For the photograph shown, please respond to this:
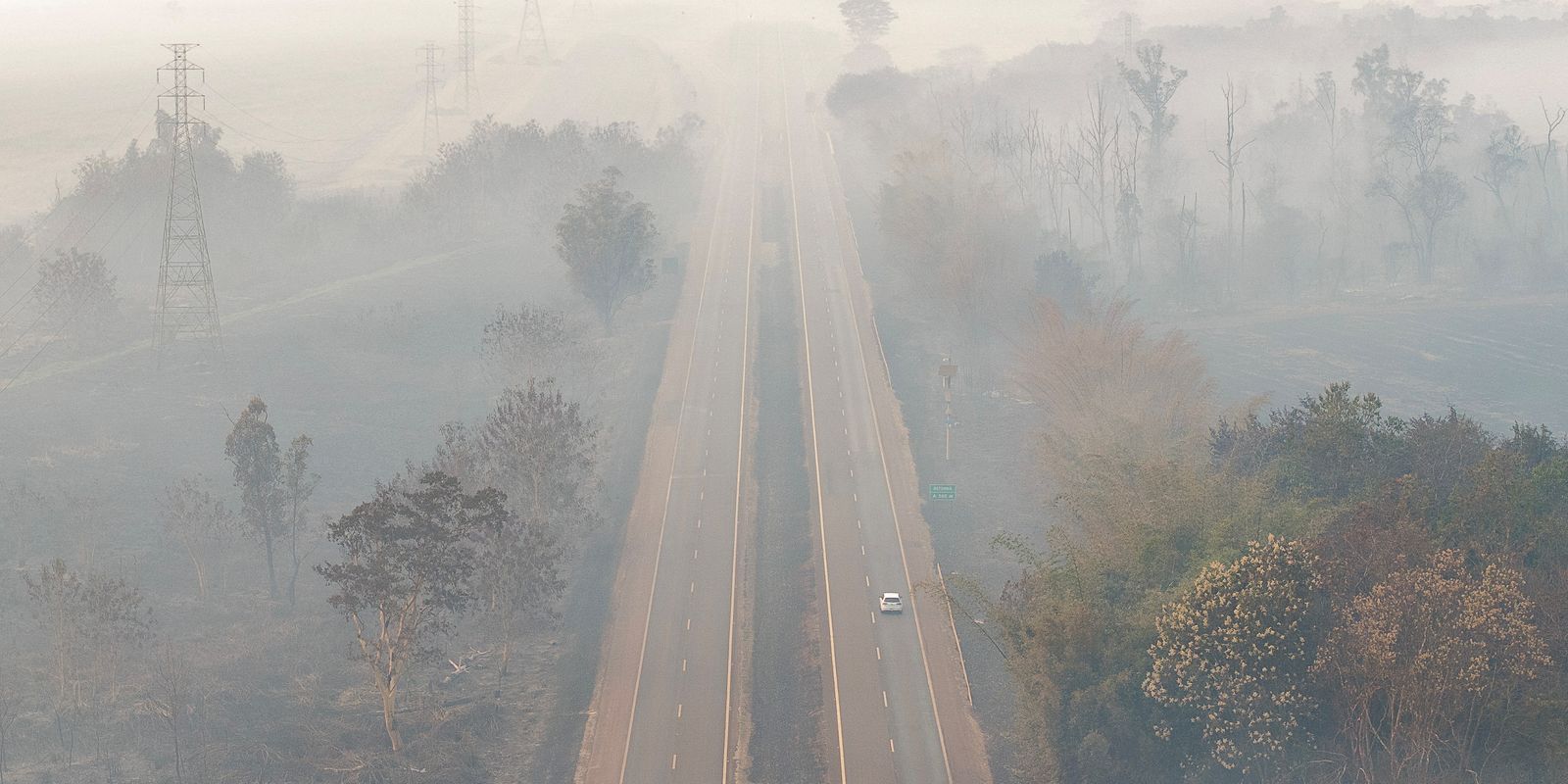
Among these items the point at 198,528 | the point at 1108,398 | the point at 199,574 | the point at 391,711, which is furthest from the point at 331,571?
the point at 1108,398

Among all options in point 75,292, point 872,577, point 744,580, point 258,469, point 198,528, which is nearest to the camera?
point 258,469

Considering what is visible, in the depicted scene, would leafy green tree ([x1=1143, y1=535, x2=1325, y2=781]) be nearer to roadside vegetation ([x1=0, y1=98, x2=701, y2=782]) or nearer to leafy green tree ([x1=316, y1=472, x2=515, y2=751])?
roadside vegetation ([x1=0, y1=98, x2=701, y2=782])

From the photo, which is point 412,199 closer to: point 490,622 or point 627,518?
point 627,518

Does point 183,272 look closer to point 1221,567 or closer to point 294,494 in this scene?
point 294,494

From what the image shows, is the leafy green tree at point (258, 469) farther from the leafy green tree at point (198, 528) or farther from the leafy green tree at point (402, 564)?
the leafy green tree at point (402, 564)

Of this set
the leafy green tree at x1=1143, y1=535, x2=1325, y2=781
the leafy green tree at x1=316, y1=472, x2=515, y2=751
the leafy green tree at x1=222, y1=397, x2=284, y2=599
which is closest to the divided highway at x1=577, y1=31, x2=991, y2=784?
the leafy green tree at x1=316, y1=472, x2=515, y2=751
